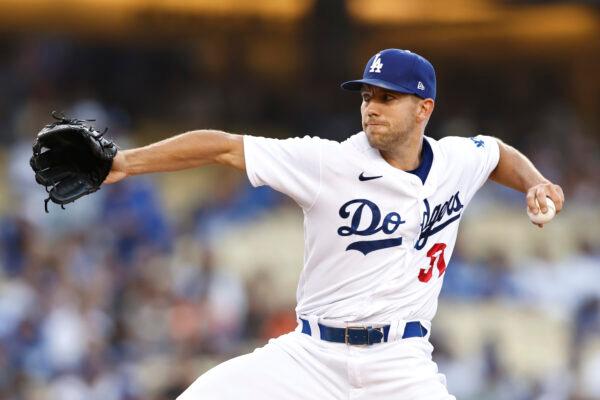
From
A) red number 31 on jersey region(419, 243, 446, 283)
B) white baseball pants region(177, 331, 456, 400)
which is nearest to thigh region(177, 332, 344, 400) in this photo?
white baseball pants region(177, 331, 456, 400)

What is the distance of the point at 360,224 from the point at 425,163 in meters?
0.43

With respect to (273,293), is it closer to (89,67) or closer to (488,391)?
(488,391)

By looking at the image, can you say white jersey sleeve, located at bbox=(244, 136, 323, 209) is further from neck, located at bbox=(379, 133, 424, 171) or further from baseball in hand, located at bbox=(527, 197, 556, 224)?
baseball in hand, located at bbox=(527, 197, 556, 224)

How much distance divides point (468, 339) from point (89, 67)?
4903 mm

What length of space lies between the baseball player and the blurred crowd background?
16.9ft

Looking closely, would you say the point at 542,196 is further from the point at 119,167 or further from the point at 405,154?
the point at 119,167

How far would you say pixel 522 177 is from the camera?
16.5 ft

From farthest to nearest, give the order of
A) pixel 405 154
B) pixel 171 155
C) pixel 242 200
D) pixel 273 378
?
pixel 242 200 → pixel 405 154 → pixel 273 378 → pixel 171 155

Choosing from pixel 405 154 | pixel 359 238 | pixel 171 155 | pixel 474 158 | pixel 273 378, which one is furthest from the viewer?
pixel 474 158

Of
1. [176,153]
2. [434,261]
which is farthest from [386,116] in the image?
[176,153]

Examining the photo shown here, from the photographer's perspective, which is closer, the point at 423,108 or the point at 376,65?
the point at 376,65

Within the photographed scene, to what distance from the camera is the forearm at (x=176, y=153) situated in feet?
14.6

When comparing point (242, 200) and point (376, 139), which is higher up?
point (376, 139)

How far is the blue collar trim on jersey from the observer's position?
4.82m
